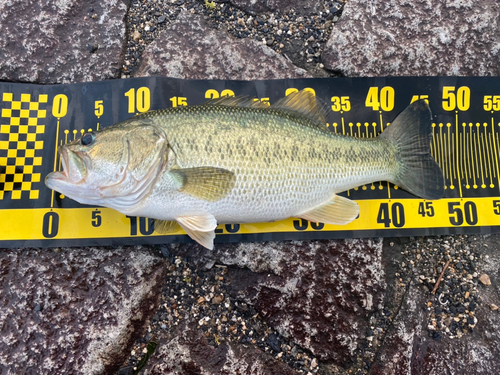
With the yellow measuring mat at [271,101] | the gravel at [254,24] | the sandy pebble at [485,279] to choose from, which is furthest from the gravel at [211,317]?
the gravel at [254,24]

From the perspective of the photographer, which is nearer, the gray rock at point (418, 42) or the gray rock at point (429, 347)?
the gray rock at point (429, 347)

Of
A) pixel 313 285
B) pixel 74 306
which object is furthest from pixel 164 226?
pixel 313 285

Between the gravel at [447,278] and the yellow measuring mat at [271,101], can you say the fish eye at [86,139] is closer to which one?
the yellow measuring mat at [271,101]

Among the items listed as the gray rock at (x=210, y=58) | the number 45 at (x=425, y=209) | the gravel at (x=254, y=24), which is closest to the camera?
the number 45 at (x=425, y=209)

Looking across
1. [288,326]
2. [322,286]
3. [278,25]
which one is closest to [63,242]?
[288,326]

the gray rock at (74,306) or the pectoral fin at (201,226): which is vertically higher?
the pectoral fin at (201,226)

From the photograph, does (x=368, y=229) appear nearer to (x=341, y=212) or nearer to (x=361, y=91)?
(x=341, y=212)

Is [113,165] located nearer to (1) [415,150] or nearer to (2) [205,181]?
(2) [205,181]

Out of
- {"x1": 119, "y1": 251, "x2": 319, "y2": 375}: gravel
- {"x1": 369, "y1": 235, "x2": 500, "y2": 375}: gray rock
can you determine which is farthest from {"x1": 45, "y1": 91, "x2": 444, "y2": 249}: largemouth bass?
{"x1": 369, "y1": 235, "x2": 500, "y2": 375}: gray rock
